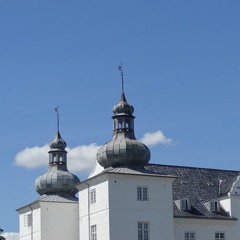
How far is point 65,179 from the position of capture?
186ft

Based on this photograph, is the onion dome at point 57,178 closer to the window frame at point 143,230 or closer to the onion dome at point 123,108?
the onion dome at point 123,108

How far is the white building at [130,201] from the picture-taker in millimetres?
47500

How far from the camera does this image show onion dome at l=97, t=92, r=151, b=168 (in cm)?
4888

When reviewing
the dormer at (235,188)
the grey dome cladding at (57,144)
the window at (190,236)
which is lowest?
the window at (190,236)

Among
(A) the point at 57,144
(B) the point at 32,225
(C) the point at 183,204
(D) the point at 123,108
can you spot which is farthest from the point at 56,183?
(C) the point at 183,204

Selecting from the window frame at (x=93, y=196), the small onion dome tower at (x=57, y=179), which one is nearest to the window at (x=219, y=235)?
the window frame at (x=93, y=196)

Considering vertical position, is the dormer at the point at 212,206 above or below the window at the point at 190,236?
above

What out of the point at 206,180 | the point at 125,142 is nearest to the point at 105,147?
the point at 125,142

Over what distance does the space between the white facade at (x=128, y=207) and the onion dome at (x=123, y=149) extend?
131 cm

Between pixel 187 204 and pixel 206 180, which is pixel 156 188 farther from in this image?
pixel 206 180

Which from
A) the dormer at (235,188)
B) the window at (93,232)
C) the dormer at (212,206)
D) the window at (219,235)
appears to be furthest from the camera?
the dormer at (235,188)

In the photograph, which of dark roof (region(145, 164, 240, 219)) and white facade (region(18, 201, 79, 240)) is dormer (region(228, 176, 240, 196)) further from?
white facade (region(18, 201, 79, 240))

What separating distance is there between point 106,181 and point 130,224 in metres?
2.86

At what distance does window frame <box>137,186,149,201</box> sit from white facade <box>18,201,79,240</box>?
28.5 feet
